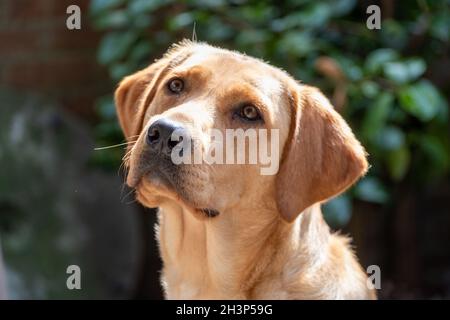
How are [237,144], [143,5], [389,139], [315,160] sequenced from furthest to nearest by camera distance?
[143,5], [389,139], [315,160], [237,144]

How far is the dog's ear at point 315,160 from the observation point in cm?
336

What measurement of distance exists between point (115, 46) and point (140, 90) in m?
1.64

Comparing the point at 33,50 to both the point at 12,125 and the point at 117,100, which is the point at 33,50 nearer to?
the point at 12,125

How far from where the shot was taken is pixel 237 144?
10.9 ft

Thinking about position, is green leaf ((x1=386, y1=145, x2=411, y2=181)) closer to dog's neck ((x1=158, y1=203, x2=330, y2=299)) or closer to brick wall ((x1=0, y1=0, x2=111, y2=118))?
dog's neck ((x1=158, y1=203, x2=330, y2=299))

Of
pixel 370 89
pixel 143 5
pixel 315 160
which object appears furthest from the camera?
pixel 143 5

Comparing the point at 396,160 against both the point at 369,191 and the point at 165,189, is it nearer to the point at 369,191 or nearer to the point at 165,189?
the point at 369,191

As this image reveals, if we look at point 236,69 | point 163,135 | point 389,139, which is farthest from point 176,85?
point 389,139

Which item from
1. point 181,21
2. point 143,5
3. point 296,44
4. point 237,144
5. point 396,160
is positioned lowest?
point 396,160

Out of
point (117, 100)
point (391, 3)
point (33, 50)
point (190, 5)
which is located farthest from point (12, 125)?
point (391, 3)

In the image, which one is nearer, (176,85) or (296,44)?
(176,85)

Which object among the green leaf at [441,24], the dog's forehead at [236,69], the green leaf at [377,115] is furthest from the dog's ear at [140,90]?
the green leaf at [441,24]

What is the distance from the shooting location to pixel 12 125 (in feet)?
19.3

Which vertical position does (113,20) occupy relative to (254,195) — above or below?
above
